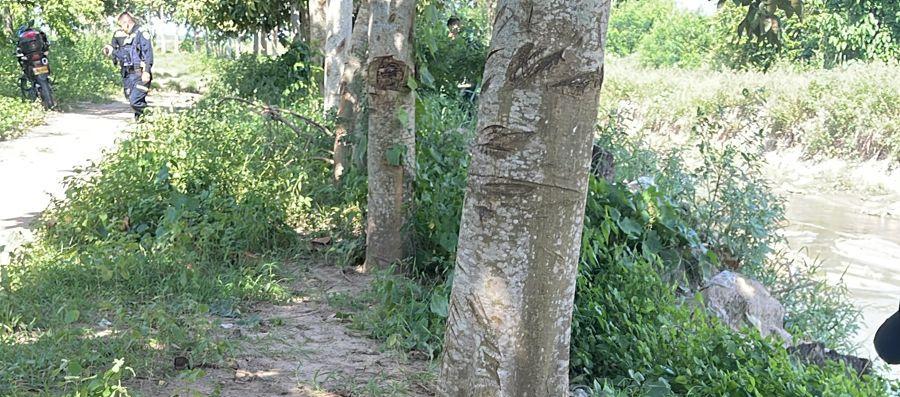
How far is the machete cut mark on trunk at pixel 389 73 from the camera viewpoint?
5.51 m

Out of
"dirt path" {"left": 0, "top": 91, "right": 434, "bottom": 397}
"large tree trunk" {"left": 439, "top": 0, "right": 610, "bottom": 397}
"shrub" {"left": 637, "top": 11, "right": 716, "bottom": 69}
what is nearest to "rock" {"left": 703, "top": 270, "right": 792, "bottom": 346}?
"dirt path" {"left": 0, "top": 91, "right": 434, "bottom": 397}

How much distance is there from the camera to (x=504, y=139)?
2.93 meters

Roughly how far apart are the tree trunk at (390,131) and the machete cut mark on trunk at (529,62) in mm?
2682

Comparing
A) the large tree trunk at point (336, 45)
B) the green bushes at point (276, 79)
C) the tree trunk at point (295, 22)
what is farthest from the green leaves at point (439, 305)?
the tree trunk at point (295, 22)

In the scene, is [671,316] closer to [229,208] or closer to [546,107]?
[546,107]

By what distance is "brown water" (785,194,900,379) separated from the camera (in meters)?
10.3

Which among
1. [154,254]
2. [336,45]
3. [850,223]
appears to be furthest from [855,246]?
[154,254]

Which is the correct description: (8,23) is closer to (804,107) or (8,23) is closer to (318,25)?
(318,25)

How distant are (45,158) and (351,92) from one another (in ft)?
16.7

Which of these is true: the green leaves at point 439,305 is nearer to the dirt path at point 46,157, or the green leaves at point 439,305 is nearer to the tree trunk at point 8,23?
the dirt path at point 46,157

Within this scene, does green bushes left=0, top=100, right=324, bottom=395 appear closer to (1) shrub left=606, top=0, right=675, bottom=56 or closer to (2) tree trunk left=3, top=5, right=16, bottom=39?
(2) tree trunk left=3, top=5, right=16, bottom=39

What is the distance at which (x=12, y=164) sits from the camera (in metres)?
9.84

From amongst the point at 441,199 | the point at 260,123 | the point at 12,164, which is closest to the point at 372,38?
the point at 441,199

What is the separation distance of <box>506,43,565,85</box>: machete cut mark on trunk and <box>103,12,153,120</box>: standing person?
9104 millimetres
